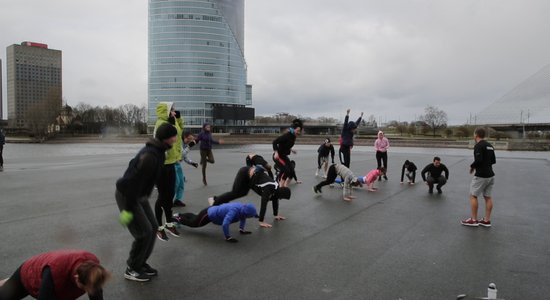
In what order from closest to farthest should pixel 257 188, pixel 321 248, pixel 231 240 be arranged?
pixel 321 248 < pixel 231 240 < pixel 257 188

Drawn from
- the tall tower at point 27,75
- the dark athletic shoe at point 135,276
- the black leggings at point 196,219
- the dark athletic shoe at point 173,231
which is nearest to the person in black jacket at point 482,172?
the black leggings at point 196,219

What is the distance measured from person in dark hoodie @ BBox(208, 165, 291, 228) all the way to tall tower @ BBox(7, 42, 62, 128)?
163 metres

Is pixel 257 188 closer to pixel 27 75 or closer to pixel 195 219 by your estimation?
pixel 195 219

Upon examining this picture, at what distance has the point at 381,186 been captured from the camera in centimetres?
1230

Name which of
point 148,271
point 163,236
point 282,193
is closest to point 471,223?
point 282,193

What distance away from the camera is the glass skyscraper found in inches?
4860

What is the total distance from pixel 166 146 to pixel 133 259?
1.31 m

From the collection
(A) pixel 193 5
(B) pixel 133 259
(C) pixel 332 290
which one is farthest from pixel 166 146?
(A) pixel 193 5

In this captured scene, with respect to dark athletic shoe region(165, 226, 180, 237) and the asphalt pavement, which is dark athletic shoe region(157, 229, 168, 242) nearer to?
the asphalt pavement

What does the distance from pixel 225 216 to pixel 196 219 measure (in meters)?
0.64

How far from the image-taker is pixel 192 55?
410 ft

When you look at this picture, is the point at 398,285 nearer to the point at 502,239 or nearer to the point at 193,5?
the point at 502,239

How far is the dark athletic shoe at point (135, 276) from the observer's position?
4.28 meters

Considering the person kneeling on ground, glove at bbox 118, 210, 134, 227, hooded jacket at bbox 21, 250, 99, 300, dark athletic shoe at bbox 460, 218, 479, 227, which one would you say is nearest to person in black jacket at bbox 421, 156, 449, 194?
the person kneeling on ground
